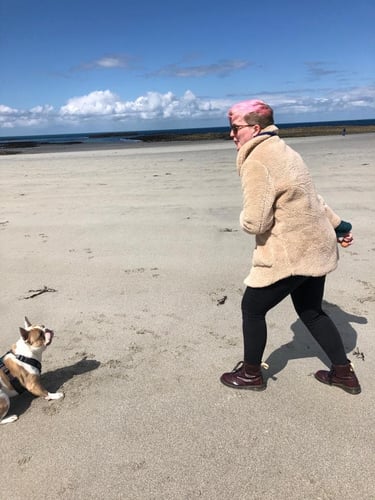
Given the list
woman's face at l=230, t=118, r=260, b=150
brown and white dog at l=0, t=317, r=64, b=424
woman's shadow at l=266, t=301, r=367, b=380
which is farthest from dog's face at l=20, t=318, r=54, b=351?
woman's face at l=230, t=118, r=260, b=150

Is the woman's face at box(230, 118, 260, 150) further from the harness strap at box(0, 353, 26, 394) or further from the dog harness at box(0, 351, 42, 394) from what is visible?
the harness strap at box(0, 353, 26, 394)

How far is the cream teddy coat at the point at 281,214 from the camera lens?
260cm

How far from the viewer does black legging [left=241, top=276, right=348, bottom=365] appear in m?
2.87

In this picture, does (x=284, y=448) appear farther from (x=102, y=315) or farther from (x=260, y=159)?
(x=102, y=315)

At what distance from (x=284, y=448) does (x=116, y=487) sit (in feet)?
3.37

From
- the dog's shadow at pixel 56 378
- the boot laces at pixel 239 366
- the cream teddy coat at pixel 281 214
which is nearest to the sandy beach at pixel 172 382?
the dog's shadow at pixel 56 378

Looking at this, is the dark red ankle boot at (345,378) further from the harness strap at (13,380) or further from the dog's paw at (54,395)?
the harness strap at (13,380)

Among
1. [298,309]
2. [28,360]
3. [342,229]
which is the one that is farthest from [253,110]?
[28,360]

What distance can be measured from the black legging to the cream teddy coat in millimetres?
122

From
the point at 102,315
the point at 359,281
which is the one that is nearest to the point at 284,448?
the point at 102,315

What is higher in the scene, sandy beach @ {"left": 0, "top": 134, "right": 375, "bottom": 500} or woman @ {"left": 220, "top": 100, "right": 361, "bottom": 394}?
woman @ {"left": 220, "top": 100, "right": 361, "bottom": 394}

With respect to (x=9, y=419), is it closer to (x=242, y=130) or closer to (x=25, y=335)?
(x=25, y=335)

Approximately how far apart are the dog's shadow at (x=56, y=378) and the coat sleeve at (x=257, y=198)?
1.85 metres

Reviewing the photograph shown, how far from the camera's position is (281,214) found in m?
2.70
